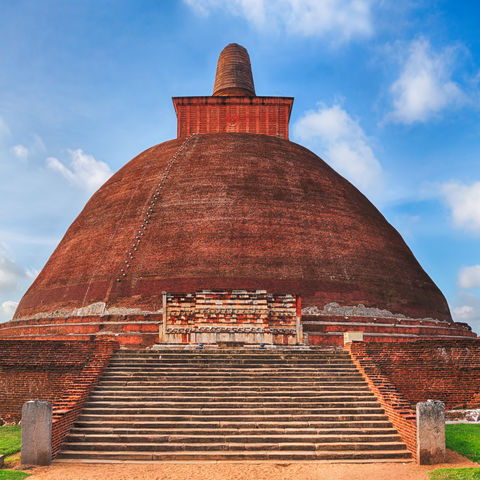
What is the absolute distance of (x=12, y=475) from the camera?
5.75 m

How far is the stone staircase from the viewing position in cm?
686

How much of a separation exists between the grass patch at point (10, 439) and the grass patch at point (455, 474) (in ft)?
17.9

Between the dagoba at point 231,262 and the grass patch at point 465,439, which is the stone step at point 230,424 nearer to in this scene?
the grass patch at point 465,439

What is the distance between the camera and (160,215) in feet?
49.3

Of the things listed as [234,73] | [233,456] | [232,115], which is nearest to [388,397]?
[233,456]

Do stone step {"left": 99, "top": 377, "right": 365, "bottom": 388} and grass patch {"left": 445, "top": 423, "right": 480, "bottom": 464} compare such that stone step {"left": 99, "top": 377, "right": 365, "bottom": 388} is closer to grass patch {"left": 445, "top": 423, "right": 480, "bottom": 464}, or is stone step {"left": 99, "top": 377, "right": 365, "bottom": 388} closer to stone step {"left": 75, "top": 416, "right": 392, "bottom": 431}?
stone step {"left": 75, "top": 416, "right": 392, "bottom": 431}

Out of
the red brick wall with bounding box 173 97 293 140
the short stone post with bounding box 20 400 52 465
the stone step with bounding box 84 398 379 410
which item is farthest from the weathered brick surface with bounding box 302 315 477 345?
the red brick wall with bounding box 173 97 293 140

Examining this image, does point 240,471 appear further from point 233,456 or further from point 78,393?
point 78,393

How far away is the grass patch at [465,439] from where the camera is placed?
6.96 metres

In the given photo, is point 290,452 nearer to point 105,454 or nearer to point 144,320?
point 105,454

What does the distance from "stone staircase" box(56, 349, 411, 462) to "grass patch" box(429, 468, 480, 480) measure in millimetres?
862

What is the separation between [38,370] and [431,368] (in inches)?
288

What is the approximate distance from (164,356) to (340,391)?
318cm

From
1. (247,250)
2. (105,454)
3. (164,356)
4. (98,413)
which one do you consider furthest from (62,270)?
(105,454)
